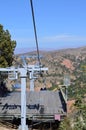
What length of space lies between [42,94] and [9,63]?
4399mm

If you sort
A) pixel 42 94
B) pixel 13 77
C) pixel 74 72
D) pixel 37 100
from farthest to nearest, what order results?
pixel 74 72, pixel 42 94, pixel 37 100, pixel 13 77

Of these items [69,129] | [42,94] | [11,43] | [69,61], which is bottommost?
[69,61]

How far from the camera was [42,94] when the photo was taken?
30062mm

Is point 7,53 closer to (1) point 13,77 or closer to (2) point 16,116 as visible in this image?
(2) point 16,116

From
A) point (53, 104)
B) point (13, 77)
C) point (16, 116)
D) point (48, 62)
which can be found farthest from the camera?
point (48, 62)

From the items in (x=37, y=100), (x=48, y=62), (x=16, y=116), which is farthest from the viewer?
(x=48, y=62)

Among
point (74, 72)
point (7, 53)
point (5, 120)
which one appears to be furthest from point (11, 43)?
point (74, 72)

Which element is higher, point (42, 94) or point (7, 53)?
point (7, 53)

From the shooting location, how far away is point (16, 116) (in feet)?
66.4

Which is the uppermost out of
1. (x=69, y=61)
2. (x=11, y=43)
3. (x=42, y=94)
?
(x=11, y=43)

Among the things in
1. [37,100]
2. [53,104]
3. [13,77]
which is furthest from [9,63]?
[13,77]

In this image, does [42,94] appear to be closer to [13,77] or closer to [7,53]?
[7,53]

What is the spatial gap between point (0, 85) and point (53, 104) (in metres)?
8.91

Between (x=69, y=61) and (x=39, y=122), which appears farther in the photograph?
(x=69, y=61)
